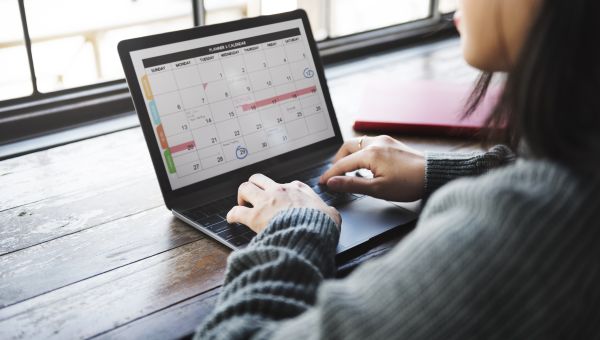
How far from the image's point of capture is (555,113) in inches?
22.3

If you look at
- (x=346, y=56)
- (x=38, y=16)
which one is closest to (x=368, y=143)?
(x=346, y=56)

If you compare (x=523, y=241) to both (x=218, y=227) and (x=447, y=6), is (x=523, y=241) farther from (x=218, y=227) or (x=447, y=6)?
(x=447, y=6)

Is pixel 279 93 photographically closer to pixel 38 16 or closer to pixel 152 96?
pixel 152 96

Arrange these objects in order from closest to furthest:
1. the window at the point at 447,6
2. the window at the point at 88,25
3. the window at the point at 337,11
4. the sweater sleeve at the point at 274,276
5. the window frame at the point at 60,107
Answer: the sweater sleeve at the point at 274,276, the window frame at the point at 60,107, the window at the point at 337,11, the window at the point at 447,6, the window at the point at 88,25

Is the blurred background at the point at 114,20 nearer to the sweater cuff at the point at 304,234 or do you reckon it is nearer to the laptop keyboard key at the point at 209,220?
the laptop keyboard key at the point at 209,220

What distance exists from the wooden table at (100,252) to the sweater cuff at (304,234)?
0.08 metres

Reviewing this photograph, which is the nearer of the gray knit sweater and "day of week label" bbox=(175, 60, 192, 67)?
the gray knit sweater

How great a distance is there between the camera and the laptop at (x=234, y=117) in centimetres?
106

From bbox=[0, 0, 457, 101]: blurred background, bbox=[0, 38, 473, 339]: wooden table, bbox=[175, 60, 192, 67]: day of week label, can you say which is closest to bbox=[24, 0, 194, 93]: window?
bbox=[0, 0, 457, 101]: blurred background

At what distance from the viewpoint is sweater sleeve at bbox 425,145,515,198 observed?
1.08 meters

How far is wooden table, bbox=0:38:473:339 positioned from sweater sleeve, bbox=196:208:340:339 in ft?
0.27

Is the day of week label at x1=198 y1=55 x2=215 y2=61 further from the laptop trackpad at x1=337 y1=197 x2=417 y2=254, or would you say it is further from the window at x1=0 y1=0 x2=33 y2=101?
the window at x1=0 y1=0 x2=33 y2=101

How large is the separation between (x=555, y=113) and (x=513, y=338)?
8.4 inches

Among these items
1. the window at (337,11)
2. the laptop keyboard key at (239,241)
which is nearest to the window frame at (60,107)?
the window at (337,11)
